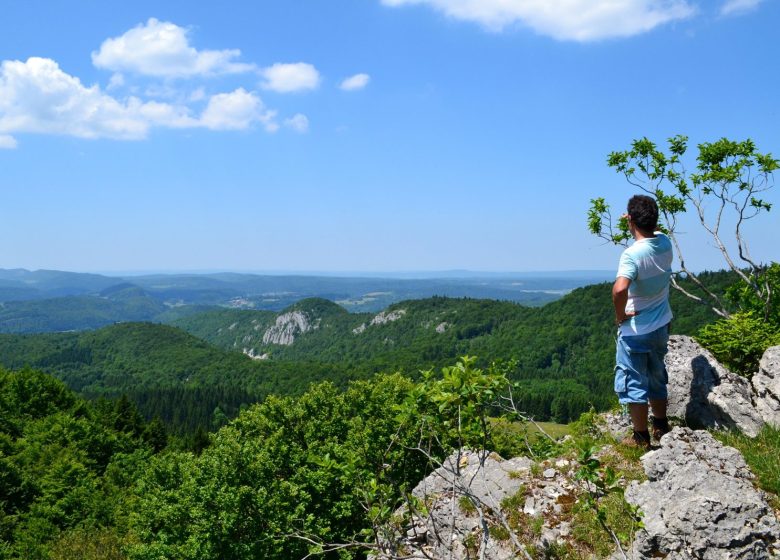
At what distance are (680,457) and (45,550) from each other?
31321mm

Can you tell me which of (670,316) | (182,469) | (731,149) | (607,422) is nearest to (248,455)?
(182,469)

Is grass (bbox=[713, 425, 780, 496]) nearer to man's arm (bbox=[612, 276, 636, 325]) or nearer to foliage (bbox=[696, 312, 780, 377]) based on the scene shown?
man's arm (bbox=[612, 276, 636, 325])

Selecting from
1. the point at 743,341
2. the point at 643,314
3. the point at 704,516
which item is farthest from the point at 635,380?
the point at 743,341

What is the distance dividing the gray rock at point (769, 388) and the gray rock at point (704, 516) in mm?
2795

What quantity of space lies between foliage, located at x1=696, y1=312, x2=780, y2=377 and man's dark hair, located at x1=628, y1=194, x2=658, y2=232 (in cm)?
460

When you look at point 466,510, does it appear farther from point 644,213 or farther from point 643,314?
point 644,213

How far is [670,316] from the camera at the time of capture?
7.94m

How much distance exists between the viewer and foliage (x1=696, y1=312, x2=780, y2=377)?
405 inches

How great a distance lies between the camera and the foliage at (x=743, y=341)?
10.3 m

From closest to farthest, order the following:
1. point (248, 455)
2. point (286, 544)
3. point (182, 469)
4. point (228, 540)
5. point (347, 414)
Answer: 1. point (228, 540)
2. point (286, 544)
3. point (248, 455)
4. point (182, 469)
5. point (347, 414)

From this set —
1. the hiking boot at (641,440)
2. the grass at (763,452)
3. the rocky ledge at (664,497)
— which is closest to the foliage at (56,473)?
the rocky ledge at (664,497)

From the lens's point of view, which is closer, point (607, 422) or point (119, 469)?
point (607, 422)

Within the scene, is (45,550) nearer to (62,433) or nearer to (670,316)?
(62,433)

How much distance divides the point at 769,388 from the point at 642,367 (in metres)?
2.64
